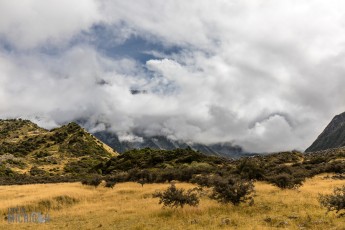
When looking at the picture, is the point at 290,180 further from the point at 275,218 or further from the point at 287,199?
the point at 275,218

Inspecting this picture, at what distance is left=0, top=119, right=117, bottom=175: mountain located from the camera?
13550 centimetres

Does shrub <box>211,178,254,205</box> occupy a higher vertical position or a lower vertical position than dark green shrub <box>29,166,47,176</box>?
lower

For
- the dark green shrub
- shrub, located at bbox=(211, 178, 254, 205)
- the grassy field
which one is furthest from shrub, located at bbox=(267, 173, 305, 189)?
the dark green shrub

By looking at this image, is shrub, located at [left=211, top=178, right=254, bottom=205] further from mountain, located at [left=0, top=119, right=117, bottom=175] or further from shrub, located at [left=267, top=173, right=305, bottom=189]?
mountain, located at [left=0, top=119, right=117, bottom=175]

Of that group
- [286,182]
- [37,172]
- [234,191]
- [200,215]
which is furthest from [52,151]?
[200,215]

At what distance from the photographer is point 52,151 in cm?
16762

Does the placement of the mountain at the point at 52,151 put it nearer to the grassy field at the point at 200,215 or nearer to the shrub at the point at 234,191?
the grassy field at the point at 200,215

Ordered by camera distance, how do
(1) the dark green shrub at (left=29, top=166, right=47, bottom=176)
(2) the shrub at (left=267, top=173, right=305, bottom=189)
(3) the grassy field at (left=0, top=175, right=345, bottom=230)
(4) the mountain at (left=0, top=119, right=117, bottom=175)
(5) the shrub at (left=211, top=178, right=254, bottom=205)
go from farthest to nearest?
1. (4) the mountain at (left=0, top=119, right=117, bottom=175)
2. (1) the dark green shrub at (left=29, top=166, right=47, bottom=176)
3. (2) the shrub at (left=267, top=173, right=305, bottom=189)
4. (5) the shrub at (left=211, top=178, right=254, bottom=205)
5. (3) the grassy field at (left=0, top=175, right=345, bottom=230)

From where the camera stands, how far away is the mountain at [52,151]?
136 meters

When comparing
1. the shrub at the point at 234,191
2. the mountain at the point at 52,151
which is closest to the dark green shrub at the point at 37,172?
the mountain at the point at 52,151

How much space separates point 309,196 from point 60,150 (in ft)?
512

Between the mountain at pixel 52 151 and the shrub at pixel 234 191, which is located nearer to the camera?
the shrub at pixel 234 191

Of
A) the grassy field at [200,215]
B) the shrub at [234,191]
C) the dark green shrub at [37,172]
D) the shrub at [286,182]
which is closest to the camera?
the grassy field at [200,215]

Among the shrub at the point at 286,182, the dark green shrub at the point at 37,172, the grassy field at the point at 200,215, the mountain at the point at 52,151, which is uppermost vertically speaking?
the mountain at the point at 52,151
